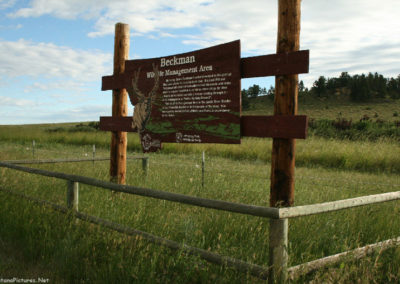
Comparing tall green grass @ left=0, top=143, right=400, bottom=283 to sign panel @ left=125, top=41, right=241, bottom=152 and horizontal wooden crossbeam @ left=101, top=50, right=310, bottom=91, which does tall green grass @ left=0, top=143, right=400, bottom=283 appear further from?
horizontal wooden crossbeam @ left=101, top=50, right=310, bottom=91

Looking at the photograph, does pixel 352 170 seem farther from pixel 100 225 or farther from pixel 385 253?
pixel 100 225

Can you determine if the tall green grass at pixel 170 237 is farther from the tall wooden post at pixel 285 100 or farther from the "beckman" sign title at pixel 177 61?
the "beckman" sign title at pixel 177 61

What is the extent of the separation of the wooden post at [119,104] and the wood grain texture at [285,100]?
365 centimetres

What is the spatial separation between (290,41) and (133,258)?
3288 mm

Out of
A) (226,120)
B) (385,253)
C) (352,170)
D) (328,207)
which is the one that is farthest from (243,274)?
(352,170)

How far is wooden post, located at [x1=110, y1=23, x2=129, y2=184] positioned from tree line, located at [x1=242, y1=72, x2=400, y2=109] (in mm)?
62347

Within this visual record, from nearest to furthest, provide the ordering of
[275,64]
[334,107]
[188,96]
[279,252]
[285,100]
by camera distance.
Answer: [279,252] < [285,100] < [275,64] < [188,96] < [334,107]

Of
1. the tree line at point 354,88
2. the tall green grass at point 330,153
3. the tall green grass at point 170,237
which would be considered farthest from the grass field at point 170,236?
the tree line at point 354,88

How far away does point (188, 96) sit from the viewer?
5.94 m

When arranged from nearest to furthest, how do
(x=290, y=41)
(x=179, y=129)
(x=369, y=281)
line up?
(x=369, y=281) < (x=290, y=41) < (x=179, y=129)

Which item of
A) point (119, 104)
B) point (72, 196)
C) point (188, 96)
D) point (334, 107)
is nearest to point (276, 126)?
point (188, 96)

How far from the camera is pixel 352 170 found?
12633 mm

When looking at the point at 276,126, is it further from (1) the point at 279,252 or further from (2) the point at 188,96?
(1) the point at 279,252

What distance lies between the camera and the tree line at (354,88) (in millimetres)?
74375
